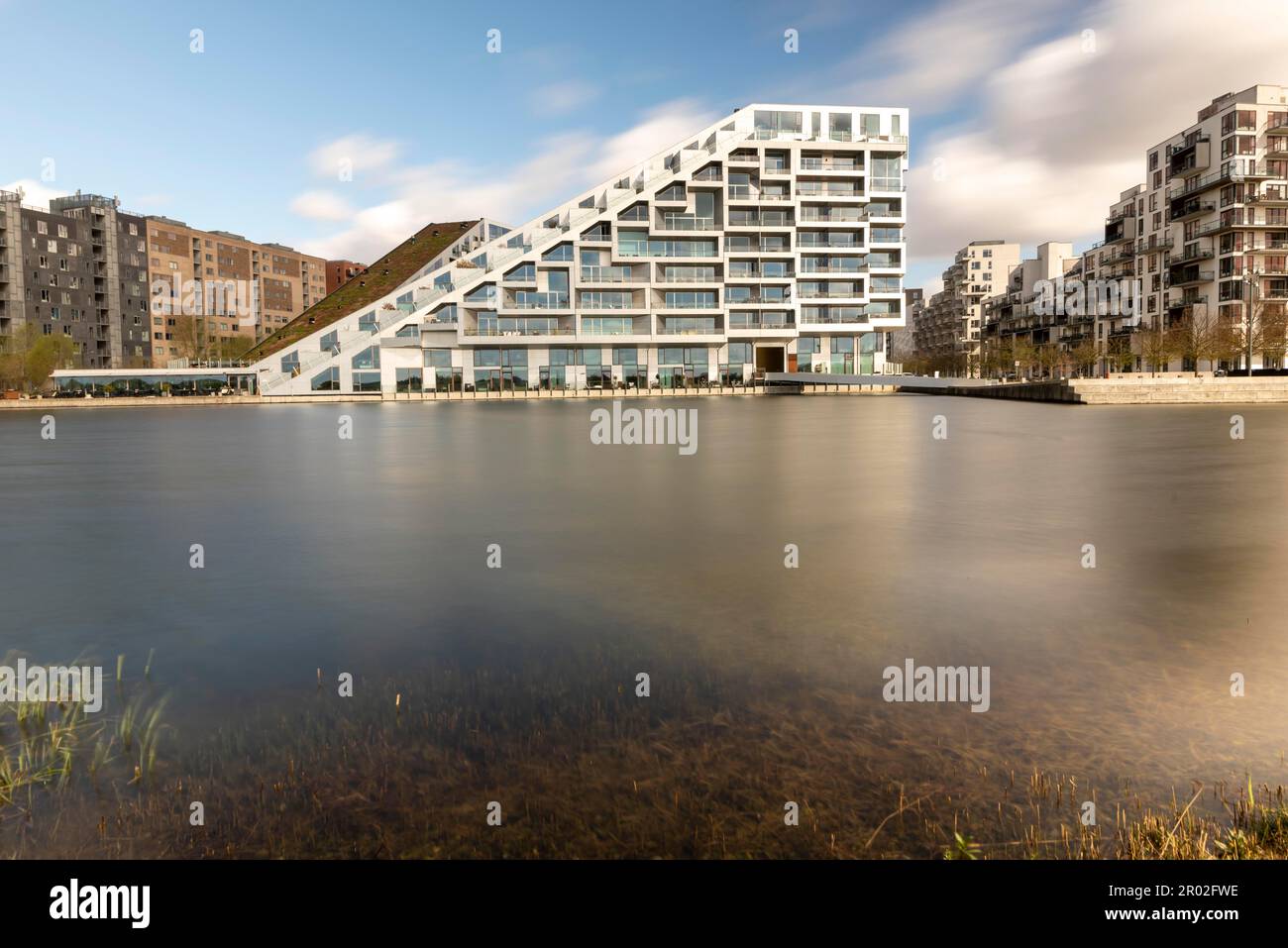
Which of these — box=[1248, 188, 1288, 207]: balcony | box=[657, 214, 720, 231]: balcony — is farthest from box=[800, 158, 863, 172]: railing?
box=[1248, 188, 1288, 207]: balcony

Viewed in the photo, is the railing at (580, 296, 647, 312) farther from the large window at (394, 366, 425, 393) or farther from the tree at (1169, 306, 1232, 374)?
the tree at (1169, 306, 1232, 374)

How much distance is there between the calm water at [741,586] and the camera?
6227mm

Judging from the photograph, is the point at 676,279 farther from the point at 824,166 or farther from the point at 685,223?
the point at 824,166

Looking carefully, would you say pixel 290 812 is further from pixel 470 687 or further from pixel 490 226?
pixel 490 226

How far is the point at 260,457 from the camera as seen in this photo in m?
25.4

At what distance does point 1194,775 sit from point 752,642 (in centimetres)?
332

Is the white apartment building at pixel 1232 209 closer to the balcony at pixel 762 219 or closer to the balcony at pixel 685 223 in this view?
the balcony at pixel 762 219

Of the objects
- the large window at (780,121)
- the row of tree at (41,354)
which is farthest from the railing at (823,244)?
the row of tree at (41,354)

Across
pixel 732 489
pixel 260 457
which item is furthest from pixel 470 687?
pixel 260 457

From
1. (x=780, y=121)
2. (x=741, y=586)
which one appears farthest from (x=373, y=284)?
(x=741, y=586)

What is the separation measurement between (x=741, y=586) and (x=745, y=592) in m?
0.25

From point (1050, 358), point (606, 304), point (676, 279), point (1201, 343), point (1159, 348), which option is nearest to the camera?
point (1201, 343)

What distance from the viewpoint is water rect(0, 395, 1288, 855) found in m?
6.02

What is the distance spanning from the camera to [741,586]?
9586 millimetres
